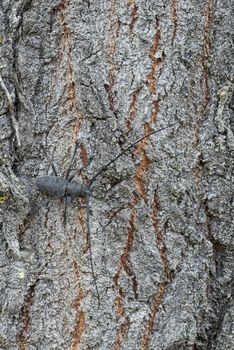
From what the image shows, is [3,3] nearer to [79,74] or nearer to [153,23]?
[79,74]

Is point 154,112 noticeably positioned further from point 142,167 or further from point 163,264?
point 163,264

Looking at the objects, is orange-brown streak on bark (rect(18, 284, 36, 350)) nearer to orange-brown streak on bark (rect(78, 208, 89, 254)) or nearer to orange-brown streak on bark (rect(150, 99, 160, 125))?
orange-brown streak on bark (rect(78, 208, 89, 254))

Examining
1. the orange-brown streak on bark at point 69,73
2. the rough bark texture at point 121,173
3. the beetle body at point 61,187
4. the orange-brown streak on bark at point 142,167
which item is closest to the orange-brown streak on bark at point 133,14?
the rough bark texture at point 121,173

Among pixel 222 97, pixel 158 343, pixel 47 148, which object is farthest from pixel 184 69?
pixel 158 343

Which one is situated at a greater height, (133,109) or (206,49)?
(206,49)

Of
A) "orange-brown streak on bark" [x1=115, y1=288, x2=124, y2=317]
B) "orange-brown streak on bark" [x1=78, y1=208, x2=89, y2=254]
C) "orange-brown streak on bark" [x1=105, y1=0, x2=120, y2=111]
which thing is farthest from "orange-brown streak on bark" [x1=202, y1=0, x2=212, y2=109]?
"orange-brown streak on bark" [x1=115, y1=288, x2=124, y2=317]

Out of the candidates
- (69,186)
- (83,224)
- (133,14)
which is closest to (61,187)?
(69,186)
